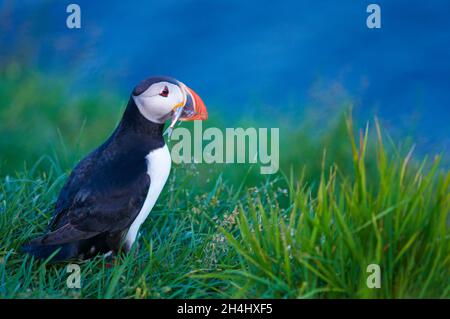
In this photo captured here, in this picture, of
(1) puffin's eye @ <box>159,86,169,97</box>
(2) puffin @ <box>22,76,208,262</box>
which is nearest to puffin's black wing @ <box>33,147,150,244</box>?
(2) puffin @ <box>22,76,208,262</box>

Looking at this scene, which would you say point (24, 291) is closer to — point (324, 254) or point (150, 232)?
point (150, 232)

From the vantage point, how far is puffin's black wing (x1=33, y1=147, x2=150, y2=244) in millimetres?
3676

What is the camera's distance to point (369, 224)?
318cm

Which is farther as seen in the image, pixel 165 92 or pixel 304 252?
pixel 165 92

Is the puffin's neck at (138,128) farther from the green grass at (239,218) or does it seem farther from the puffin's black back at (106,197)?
the green grass at (239,218)

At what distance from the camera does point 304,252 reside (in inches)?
127

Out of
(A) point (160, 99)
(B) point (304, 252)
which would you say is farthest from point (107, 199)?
(B) point (304, 252)

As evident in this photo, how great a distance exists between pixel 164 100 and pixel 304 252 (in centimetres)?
106

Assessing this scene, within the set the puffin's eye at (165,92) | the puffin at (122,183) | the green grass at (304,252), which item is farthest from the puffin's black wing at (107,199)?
the puffin's eye at (165,92)

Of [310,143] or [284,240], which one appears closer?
[284,240]

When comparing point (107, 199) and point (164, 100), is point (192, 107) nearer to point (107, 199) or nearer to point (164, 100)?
point (164, 100)
